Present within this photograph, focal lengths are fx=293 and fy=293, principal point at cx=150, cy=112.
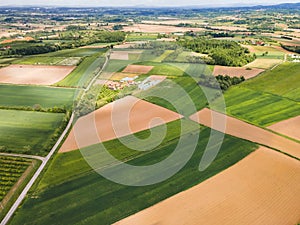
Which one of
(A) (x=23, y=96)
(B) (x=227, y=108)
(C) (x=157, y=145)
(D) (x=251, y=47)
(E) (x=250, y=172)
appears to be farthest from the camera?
(D) (x=251, y=47)

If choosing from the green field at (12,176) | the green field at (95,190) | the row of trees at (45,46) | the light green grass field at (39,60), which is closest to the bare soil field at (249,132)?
the green field at (95,190)

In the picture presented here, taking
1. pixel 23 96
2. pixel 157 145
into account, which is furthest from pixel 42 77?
pixel 157 145

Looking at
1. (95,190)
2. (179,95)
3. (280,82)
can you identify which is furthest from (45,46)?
(95,190)

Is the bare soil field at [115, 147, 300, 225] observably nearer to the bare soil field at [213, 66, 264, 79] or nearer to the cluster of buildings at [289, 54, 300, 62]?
the bare soil field at [213, 66, 264, 79]

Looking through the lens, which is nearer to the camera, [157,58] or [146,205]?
[146,205]

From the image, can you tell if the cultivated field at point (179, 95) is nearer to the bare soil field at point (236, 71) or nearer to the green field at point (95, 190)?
the bare soil field at point (236, 71)

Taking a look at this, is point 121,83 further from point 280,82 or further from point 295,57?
point 295,57

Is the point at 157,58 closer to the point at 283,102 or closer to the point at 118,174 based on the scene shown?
the point at 283,102
